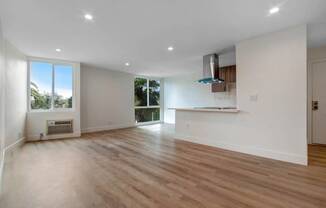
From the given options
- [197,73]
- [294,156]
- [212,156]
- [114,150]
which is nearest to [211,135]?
[212,156]

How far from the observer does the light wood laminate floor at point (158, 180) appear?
6.27 feet

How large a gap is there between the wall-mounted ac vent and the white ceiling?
88.2 inches

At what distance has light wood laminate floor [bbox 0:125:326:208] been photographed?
1910 mm

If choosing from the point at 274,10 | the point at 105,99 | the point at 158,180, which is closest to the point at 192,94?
the point at 105,99

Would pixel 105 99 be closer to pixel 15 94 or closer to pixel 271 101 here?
pixel 15 94

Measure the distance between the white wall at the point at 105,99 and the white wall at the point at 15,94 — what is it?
6.02ft

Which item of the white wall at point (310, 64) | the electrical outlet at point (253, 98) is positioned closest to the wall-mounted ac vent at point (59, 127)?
A: the electrical outlet at point (253, 98)

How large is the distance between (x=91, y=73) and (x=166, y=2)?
515 cm

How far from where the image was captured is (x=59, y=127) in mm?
5355

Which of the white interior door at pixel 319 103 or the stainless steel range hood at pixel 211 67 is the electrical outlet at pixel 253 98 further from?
the white interior door at pixel 319 103

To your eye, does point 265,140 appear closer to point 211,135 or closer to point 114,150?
point 211,135

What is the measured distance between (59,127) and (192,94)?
574 cm

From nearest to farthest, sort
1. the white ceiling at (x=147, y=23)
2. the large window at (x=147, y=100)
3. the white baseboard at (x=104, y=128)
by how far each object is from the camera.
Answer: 1. the white ceiling at (x=147, y=23)
2. the white baseboard at (x=104, y=128)
3. the large window at (x=147, y=100)

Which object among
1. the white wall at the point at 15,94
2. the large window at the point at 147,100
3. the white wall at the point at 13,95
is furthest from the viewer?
the large window at the point at 147,100
